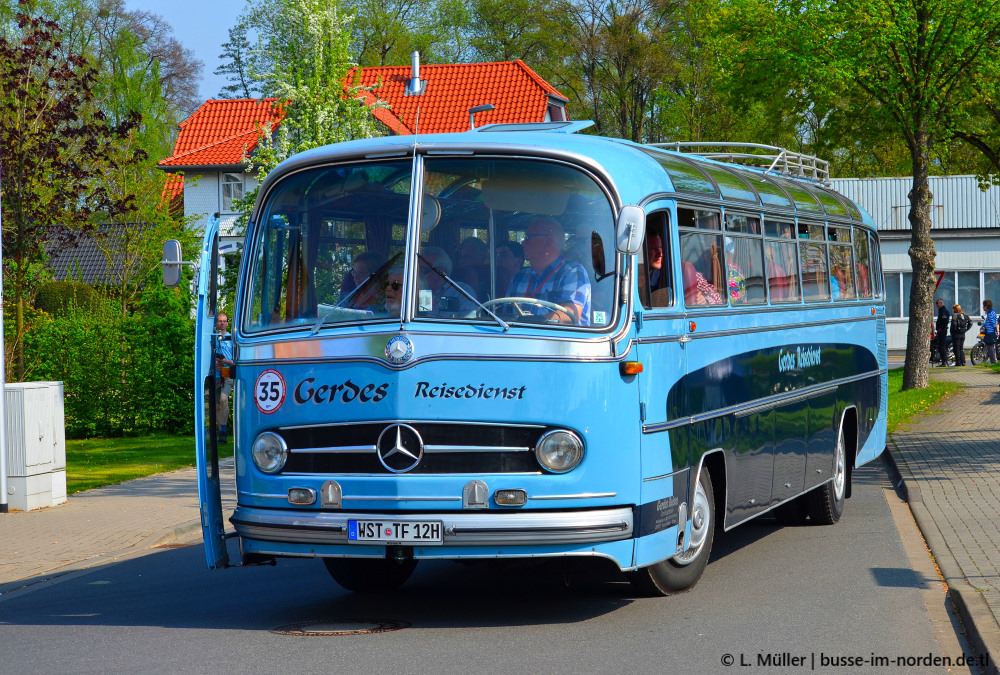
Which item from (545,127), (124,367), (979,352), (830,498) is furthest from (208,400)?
(979,352)

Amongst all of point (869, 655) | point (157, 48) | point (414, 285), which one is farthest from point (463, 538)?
point (157, 48)

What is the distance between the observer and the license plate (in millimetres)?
7332

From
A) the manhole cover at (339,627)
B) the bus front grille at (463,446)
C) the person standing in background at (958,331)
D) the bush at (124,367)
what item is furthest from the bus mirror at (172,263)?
the person standing in background at (958,331)

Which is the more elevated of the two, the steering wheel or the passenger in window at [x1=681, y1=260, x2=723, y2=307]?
the passenger in window at [x1=681, y1=260, x2=723, y2=307]

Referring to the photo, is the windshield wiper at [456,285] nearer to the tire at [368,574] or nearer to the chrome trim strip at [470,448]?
the chrome trim strip at [470,448]

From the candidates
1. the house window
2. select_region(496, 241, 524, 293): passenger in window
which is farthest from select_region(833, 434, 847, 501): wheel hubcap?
the house window

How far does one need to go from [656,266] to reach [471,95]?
141ft

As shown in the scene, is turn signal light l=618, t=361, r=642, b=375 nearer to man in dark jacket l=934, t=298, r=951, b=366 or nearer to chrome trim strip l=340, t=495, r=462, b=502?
chrome trim strip l=340, t=495, r=462, b=502

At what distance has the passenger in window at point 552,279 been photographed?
761 centimetres

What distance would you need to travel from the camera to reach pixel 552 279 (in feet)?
25.2

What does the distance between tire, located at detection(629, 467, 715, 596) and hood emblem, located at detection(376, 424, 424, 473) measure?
67.5 inches

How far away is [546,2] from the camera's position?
167ft

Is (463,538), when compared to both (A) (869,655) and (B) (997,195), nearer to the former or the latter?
(A) (869,655)

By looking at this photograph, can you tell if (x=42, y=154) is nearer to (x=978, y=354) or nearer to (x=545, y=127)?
(x=545, y=127)
